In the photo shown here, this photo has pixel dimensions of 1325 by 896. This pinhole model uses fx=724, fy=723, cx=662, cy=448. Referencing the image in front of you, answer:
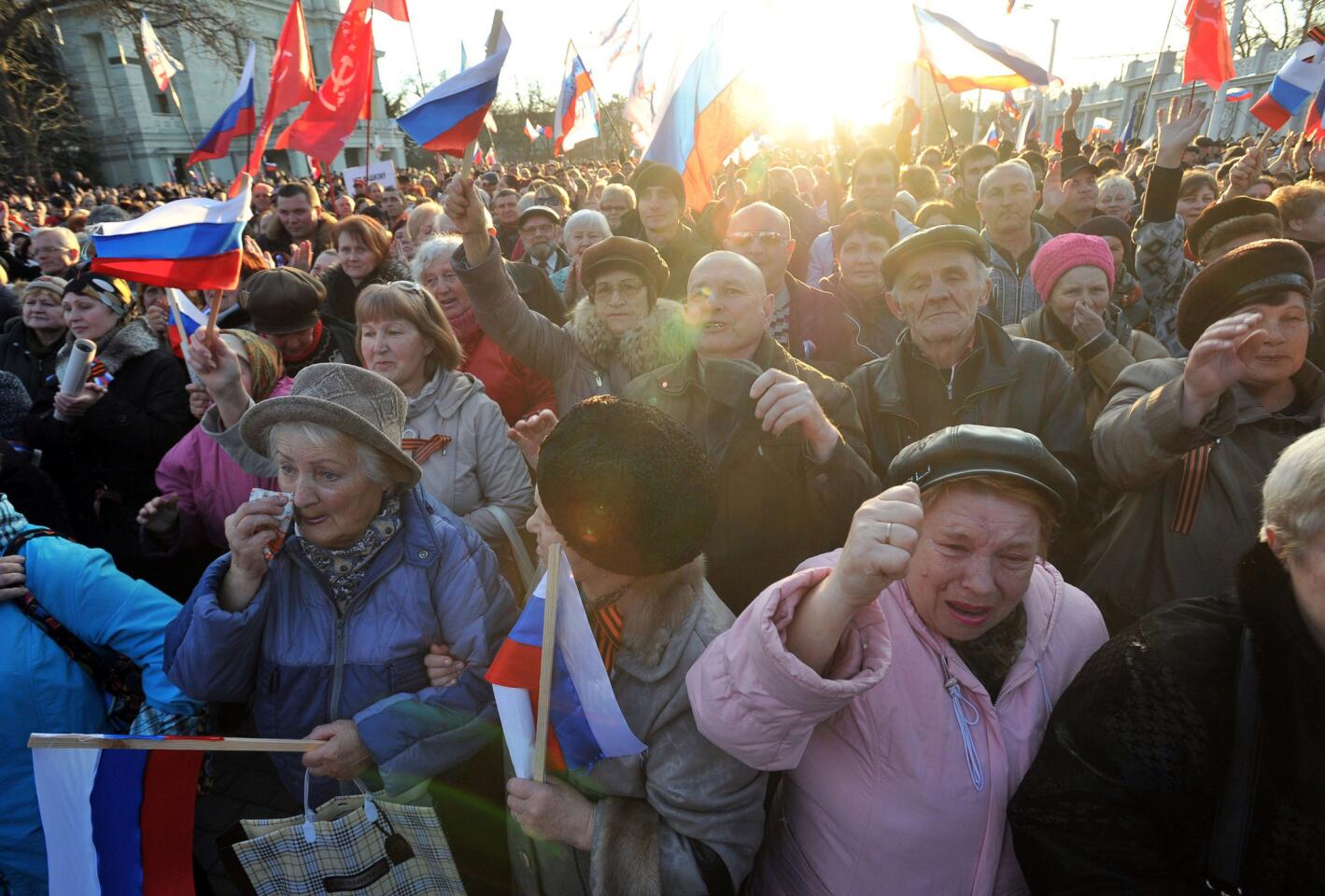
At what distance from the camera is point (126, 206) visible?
15.0 metres

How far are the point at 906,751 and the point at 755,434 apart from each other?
1061 mm

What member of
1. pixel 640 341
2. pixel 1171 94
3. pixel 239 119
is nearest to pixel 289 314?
pixel 640 341

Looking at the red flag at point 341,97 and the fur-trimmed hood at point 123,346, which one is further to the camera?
the red flag at point 341,97

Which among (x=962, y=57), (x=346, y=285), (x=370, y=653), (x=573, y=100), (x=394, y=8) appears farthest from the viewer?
(x=573, y=100)

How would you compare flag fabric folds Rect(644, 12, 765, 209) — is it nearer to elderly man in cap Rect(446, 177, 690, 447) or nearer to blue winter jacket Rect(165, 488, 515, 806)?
Result: elderly man in cap Rect(446, 177, 690, 447)

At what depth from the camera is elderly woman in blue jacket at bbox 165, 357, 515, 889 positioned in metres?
1.90

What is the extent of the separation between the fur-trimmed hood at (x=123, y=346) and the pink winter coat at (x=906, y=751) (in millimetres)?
3576

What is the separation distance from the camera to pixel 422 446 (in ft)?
9.18

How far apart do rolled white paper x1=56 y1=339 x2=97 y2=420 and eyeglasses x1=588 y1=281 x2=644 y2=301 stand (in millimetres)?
2295

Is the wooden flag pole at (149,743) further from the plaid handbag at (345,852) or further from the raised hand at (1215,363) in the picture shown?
the raised hand at (1215,363)

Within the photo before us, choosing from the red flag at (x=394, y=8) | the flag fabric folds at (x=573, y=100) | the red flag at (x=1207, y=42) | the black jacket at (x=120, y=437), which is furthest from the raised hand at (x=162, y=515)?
the red flag at (x=1207, y=42)

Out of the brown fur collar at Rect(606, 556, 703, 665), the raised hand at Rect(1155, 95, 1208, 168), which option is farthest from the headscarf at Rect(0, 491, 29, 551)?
the raised hand at Rect(1155, 95, 1208, 168)

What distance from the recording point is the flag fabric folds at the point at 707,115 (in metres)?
3.87

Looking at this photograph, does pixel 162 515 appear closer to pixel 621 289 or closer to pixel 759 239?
pixel 621 289
